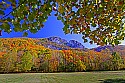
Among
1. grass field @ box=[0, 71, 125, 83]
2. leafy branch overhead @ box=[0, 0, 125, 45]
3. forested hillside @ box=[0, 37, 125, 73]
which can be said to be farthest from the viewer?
forested hillside @ box=[0, 37, 125, 73]

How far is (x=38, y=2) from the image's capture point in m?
5.09

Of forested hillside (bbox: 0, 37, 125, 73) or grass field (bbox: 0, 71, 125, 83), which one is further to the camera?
forested hillside (bbox: 0, 37, 125, 73)

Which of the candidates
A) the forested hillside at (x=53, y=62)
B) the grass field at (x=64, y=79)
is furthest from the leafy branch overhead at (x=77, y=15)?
the forested hillside at (x=53, y=62)

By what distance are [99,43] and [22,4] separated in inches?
118

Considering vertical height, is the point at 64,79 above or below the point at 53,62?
below

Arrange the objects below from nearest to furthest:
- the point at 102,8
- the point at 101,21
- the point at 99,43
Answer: the point at 102,8, the point at 101,21, the point at 99,43

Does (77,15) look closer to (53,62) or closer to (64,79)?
(64,79)

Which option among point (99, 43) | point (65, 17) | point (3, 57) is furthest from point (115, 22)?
point (3, 57)

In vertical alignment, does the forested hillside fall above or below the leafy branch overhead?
above

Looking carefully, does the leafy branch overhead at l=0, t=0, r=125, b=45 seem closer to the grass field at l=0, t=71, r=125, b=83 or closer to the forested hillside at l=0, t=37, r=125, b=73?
the grass field at l=0, t=71, r=125, b=83

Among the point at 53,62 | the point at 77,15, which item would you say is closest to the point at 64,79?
the point at 77,15

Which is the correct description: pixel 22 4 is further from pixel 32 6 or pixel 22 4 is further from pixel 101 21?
pixel 101 21

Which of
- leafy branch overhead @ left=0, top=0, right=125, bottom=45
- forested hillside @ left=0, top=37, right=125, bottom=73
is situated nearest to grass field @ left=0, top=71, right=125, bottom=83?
forested hillside @ left=0, top=37, right=125, bottom=73

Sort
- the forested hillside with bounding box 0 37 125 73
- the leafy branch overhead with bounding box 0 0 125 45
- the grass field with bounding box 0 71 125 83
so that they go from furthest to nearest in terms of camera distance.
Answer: the forested hillside with bounding box 0 37 125 73, the grass field with bounding box 0 71 125 83, the leafy branch overhead with bounding box 0 0 125 45
